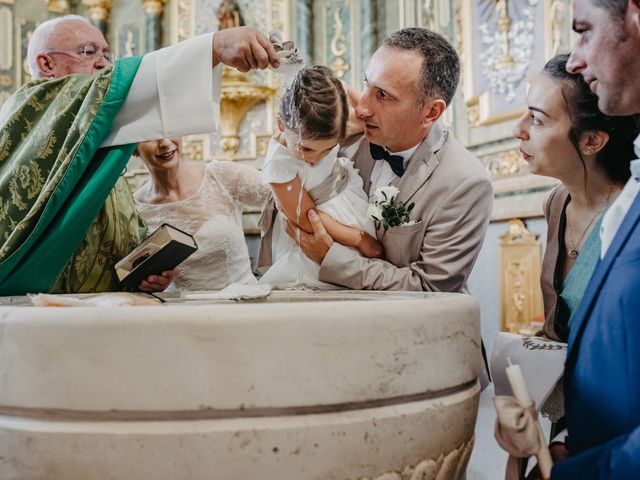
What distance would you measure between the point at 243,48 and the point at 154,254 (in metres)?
0.71

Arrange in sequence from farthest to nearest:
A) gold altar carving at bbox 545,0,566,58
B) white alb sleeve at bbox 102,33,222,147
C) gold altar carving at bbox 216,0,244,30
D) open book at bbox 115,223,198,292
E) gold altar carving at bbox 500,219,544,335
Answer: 1. gold altar carving at bbox 216,0,244,30
2. gold altar carving at bbox 500,219,544,335
3. gold altar carving at bbox 545,0,566,58
4. open book at bbox 115,223,198,292
5. white alb sleeve at bbox 102,33,222,147

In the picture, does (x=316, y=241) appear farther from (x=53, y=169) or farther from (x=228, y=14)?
(x=228, y=14)

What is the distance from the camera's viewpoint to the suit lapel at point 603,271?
126 cm

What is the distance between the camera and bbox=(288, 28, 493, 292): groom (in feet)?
7.34

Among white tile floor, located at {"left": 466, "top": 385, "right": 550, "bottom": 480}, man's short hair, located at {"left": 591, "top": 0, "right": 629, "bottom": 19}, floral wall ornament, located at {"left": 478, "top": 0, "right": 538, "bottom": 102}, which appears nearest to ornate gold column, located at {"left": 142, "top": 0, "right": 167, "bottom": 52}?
floral wall ornament, located at {"left": 478, "top": 0, "right": 538, "bottom": 102}

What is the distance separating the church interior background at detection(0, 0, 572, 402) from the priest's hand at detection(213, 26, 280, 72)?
3097 mm

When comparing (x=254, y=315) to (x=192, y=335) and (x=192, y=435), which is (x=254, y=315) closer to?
(x=192, y=335)

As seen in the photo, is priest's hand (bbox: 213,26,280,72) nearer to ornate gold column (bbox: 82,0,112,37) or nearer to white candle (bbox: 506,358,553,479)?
white candle (bbox: 506,358,553,479)

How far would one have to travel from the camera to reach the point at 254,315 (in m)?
1.16

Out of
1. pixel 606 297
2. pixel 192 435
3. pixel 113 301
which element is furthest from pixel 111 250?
pixel 606 297

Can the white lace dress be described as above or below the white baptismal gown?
below

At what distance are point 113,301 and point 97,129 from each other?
51cm

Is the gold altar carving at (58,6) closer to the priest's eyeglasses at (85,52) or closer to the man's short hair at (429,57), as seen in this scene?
the priest's eyeglasses at (85,52)

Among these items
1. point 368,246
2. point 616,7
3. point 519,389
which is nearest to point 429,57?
point 368,246
